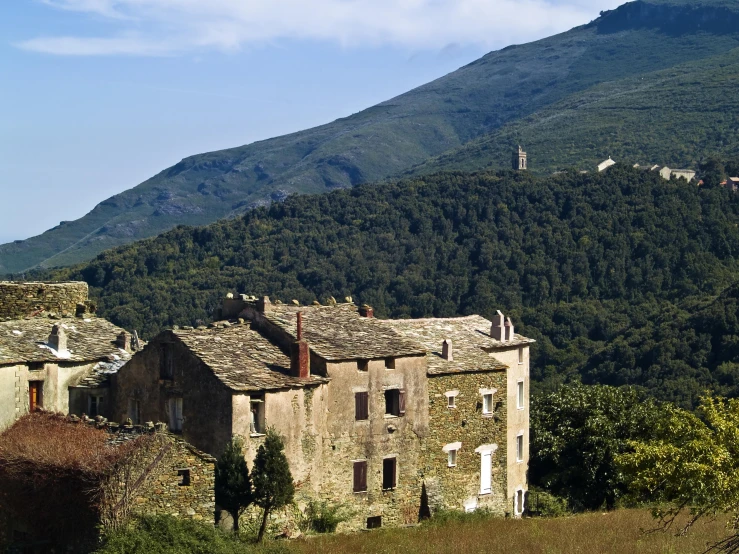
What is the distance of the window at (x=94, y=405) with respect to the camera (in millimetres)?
38438

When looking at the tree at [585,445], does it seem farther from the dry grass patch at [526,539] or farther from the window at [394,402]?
the window at [394,402]

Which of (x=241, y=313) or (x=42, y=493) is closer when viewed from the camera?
(x=42, y=493)

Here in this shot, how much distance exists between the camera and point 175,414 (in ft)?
120

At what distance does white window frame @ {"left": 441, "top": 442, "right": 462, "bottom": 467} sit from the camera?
40656 millimetres

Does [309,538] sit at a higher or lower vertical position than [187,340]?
lower

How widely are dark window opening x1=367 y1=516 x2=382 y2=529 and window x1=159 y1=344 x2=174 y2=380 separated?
739 cm

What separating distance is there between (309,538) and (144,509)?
23.3 feet

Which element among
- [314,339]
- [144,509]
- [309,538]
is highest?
[314,339]

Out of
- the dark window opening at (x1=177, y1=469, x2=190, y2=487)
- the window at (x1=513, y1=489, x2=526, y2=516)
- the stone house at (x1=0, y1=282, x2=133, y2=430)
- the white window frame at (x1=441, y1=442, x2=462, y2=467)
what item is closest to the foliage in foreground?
the dark window opening at (x1=177, y1=469, x2=190, y2=487)

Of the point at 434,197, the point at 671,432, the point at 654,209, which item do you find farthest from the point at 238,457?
the point at 434,197

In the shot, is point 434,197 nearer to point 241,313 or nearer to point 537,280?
point 537,280

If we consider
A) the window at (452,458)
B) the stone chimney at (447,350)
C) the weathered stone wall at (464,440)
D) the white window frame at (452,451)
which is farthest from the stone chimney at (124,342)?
the window at (452,458)

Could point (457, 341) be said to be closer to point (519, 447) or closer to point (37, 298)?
point (519, 447)

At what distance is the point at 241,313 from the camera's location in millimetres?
40594
